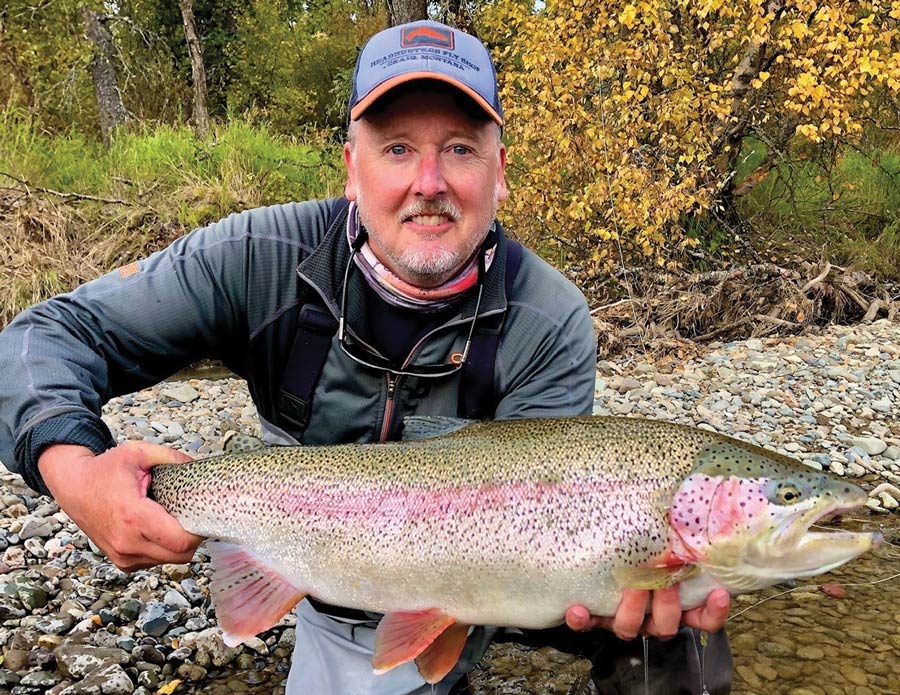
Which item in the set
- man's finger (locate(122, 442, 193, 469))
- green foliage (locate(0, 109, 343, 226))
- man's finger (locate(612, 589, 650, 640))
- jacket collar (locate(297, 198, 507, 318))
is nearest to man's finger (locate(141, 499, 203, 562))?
man's finger (locate(122, 442, 193, 469))

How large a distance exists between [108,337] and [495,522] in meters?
1.23

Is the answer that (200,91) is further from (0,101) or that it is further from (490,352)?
(490,352)

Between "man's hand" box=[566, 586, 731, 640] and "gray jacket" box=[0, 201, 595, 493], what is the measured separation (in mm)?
A: 674

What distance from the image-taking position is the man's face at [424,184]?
7.77ft

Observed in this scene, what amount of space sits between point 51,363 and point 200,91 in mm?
10579

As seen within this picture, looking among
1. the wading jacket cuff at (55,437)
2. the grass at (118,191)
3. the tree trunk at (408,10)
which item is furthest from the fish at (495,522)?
the tree trunk at (408,10)

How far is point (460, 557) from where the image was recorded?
1949 mm

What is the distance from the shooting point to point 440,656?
2.05 meters

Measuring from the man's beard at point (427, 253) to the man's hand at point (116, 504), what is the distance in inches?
35.9

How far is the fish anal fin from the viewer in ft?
6.72

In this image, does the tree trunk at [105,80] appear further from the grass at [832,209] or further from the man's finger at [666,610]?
the man's finger at [666,610]

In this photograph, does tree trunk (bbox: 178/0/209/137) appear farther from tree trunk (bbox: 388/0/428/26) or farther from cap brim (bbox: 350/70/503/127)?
cap brim (bbox: 350/70/503/127)

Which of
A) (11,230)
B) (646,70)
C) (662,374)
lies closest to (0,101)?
(11,230)

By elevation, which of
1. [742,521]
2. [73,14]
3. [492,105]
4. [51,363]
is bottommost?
[742,521]
